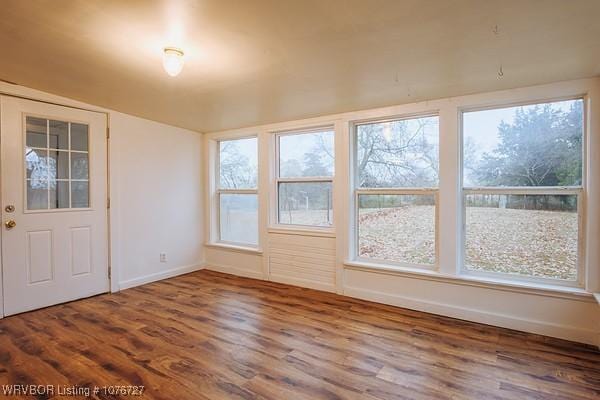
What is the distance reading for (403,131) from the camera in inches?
137

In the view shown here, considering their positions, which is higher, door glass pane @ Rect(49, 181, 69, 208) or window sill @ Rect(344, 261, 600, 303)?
door glass pane @ Rect(49, 181, 69, 208)

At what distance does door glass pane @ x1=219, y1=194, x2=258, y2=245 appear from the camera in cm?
470

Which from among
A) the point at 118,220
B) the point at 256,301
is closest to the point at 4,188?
the point at 118,220

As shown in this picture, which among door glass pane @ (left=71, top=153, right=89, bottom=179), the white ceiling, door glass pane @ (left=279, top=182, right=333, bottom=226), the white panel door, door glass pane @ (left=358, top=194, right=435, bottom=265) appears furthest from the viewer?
door glass pane @ (left=279, top=182, right=333, bottom=226)

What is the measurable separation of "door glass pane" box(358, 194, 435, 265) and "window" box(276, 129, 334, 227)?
49 cm

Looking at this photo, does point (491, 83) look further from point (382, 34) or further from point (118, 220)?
point (118, 220)

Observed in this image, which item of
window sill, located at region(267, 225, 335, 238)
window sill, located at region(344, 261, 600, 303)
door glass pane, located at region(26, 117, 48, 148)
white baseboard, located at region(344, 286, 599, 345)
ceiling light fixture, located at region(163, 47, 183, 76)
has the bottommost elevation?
white baseboard, located at region(344, 286, 599, 345)

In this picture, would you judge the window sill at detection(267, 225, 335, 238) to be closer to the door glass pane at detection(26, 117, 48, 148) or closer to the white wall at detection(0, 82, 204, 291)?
the white wall at detection(0, 82, 204, 291)

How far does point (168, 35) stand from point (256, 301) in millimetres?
2678

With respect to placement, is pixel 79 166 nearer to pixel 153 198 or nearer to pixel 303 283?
pixel 153 198

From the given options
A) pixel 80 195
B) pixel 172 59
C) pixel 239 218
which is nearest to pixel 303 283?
pixel 239 218

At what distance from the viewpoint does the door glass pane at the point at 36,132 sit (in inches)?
128

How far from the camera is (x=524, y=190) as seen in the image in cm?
283

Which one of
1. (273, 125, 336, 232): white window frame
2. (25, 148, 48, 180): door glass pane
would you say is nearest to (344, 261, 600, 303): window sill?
(273, 125, 336, 232): white window frame
